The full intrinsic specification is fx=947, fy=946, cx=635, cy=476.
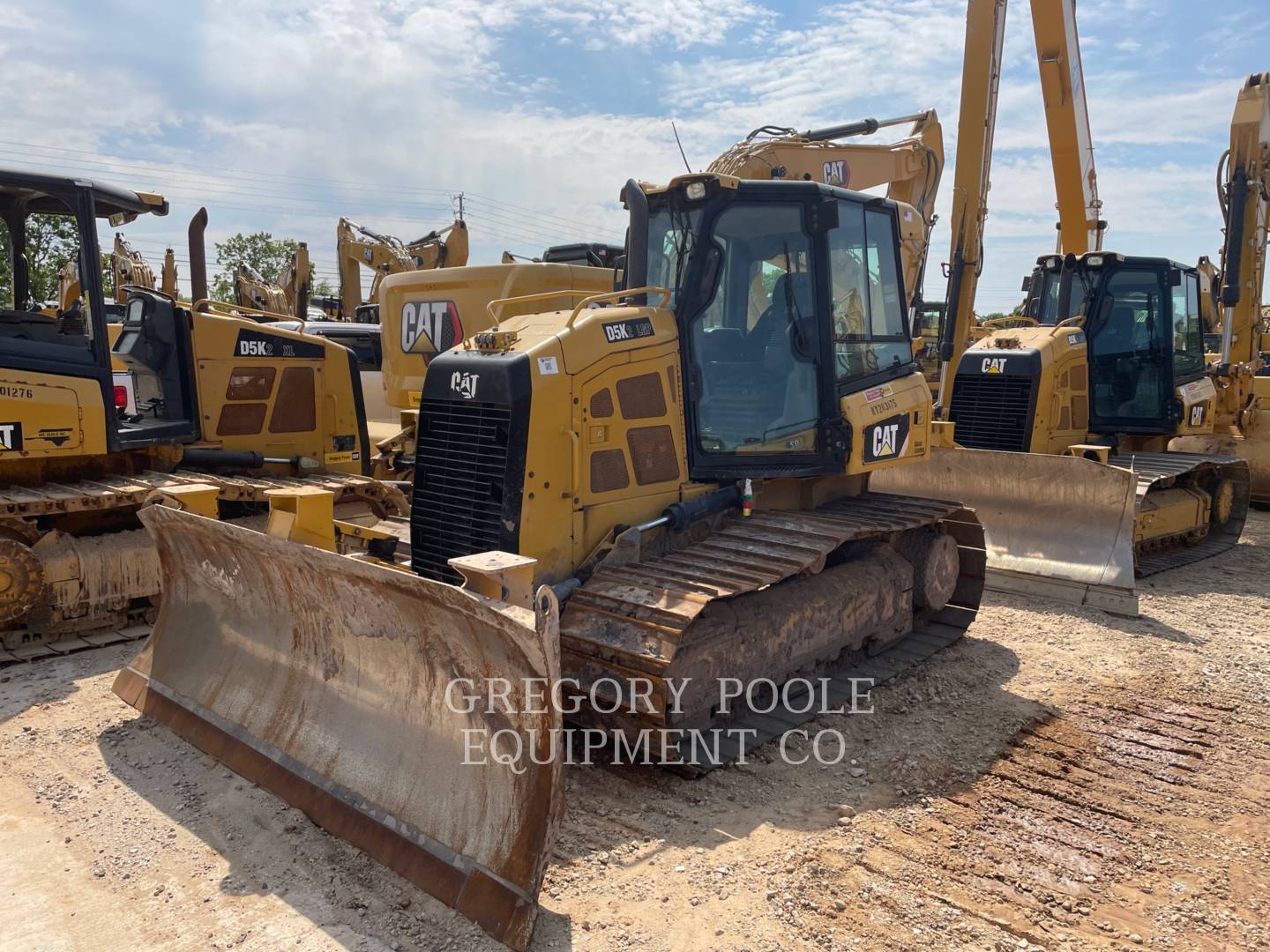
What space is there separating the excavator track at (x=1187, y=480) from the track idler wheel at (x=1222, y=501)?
2cm

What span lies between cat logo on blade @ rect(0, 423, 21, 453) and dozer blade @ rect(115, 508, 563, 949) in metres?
1.90

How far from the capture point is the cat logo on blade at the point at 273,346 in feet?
25.2

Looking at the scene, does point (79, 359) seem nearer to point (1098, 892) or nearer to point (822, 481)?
point (822, 481)

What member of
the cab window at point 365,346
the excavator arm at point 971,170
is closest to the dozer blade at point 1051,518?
the excavator arm at point 971,170

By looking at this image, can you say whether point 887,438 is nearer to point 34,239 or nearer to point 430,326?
point 430,326

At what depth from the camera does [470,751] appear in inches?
134

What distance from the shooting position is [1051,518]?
7.70 meters

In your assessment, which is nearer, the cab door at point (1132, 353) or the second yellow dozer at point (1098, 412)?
the second yellow dozer at point (1098, 412)

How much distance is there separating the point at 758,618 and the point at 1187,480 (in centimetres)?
696

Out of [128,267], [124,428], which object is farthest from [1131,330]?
[128,267]

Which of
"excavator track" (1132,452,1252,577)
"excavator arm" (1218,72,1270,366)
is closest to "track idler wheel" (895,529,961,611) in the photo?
"excavator track" (1132,452,1252,577)

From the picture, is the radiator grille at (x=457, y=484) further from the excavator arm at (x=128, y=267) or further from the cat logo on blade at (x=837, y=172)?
the excavator arm at (x=128, y=267)

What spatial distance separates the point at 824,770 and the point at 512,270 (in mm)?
6175

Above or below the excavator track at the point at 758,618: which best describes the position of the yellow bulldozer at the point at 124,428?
above
